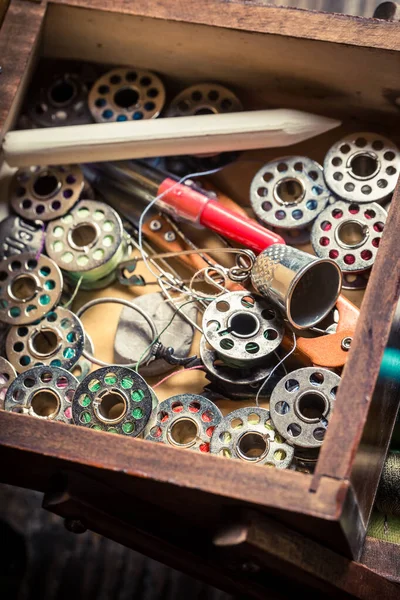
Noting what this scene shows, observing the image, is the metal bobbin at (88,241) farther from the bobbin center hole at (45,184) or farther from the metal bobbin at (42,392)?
the metal bobbin at (42,392)

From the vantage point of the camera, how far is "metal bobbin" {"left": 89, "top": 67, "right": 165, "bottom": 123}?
1513 mm

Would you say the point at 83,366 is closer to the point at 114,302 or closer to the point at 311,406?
the point at 114,302

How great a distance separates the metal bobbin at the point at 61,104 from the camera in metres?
1.53

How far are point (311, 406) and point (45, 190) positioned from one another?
536mm

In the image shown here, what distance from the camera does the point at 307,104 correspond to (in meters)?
1.50

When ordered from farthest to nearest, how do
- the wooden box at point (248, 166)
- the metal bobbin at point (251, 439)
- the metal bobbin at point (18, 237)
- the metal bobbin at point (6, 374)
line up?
the metal bobbin at point (18, 237) < the metal bobbin at point (6, 374) < the metal bobbin at point (251, 439) < the wooden box at point (248, 166)

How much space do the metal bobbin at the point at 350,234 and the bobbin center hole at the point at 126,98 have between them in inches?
14.1

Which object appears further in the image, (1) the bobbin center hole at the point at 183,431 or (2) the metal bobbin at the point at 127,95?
(2) the metal bobbin at the point at 127,95

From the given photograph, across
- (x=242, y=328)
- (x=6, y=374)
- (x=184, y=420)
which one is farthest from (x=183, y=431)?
Result: (x=6, y=374)

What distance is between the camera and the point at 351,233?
142 cm

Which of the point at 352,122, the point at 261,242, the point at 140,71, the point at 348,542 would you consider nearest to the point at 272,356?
the point at 261,242

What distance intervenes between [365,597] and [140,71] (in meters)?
0.83

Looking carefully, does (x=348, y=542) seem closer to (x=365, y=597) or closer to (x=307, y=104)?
(x=365, y=597)

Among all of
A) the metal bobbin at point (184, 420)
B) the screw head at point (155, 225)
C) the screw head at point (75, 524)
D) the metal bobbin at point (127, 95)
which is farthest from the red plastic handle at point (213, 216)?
the screw head at point (75, 524)
